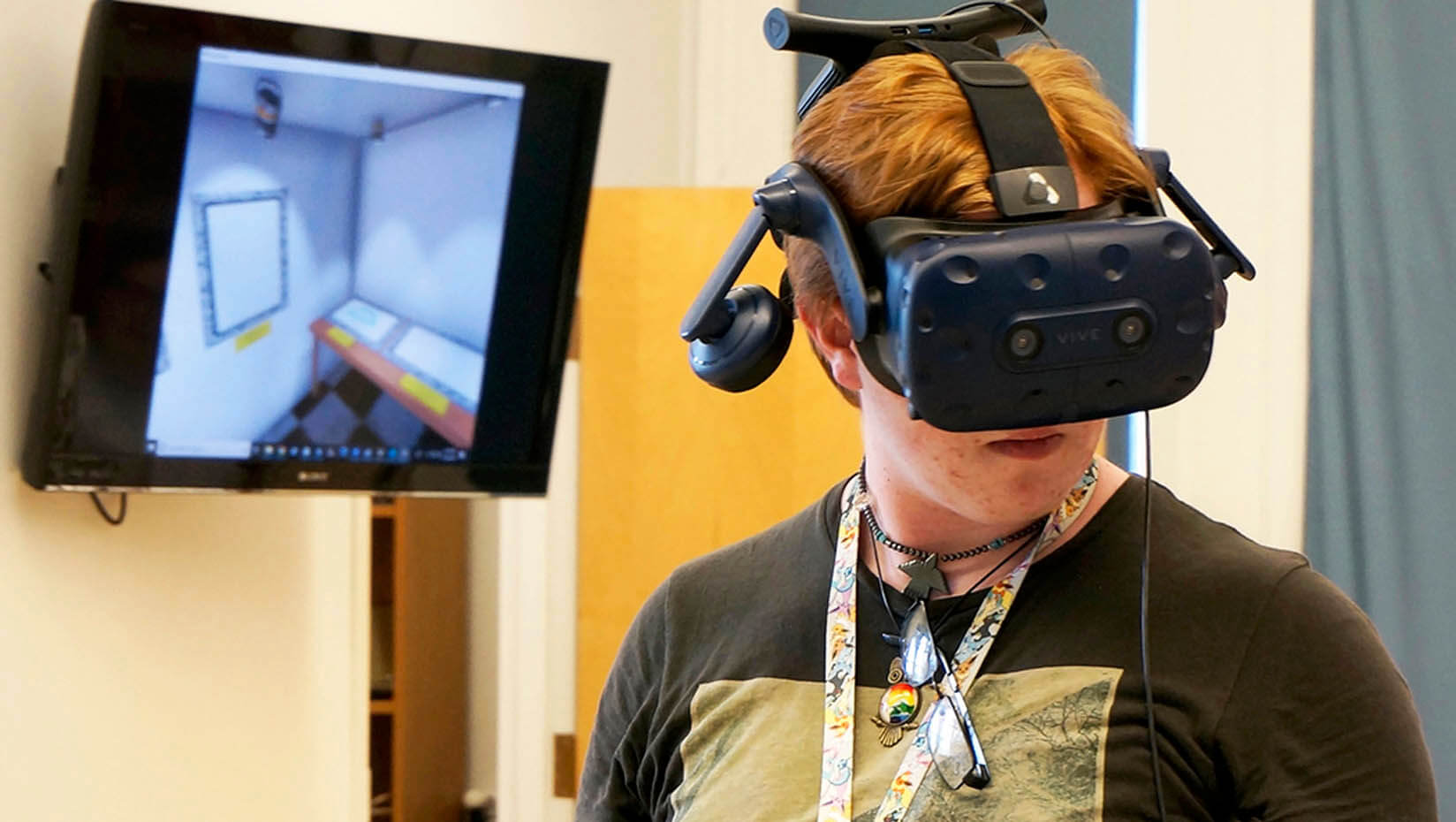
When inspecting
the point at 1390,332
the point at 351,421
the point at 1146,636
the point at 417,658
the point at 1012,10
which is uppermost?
the point at 1012,10

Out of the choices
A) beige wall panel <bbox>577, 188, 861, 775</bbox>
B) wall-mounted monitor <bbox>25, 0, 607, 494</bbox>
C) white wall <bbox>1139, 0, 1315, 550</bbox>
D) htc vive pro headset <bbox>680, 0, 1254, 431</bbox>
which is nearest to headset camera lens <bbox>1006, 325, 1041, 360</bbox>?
htc vive pro headset <bbox>680, 0, 1254, 431</bbox>

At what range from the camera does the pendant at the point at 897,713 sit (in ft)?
3.12

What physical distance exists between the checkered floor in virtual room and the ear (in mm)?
872

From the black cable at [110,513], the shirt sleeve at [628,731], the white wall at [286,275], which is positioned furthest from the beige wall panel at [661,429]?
the shirt sleeve at [628,731]

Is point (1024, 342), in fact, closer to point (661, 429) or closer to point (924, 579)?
point (924, 579)

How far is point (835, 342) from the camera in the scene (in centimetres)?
101

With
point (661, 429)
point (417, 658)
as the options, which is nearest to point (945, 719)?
point (661, 429)

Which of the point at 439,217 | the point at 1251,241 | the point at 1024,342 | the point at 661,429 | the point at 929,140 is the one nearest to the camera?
the point at 1024,342

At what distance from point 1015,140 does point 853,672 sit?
0.35 m

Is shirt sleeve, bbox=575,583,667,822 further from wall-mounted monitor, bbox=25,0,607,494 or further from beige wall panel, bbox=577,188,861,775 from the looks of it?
beige wall panel, bbox=577,188,861,775

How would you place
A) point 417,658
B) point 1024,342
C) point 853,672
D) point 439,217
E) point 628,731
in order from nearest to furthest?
point 1024,342 < point 853,672 < point 628,731 < point 439,217 < point 417,658

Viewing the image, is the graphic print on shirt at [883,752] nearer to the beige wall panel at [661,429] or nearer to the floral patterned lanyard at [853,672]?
the floral patterned lanyard at [853,672]

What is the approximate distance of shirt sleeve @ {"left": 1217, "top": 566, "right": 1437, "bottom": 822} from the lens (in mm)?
816

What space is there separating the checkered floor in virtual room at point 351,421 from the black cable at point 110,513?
169 mm
